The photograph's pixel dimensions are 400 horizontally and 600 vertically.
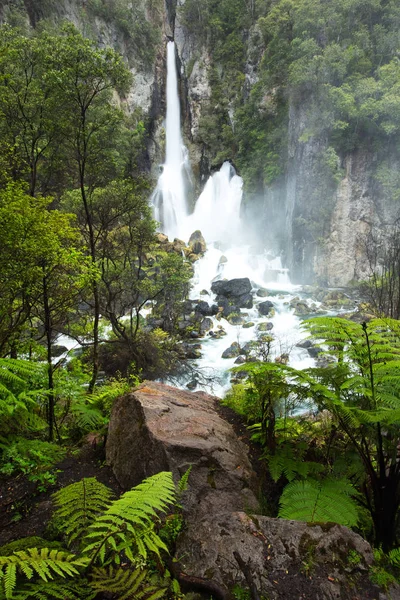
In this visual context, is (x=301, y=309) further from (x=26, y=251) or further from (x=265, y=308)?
(x=26, y=251)

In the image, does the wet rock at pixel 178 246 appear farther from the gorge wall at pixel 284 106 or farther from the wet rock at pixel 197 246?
the gorge wall at pixel 284 106

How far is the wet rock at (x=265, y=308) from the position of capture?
21.4 metres

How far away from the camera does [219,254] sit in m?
31.0

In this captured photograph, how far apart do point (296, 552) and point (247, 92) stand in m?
43.3

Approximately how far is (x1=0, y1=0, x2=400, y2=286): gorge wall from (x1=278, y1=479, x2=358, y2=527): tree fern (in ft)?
81.0

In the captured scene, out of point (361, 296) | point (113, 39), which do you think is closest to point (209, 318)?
point (361, 296)

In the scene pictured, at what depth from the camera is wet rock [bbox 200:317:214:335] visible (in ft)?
62.5

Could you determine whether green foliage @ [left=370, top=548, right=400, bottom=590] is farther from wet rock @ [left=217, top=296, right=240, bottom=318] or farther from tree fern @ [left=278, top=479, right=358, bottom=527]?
wet rock @ [left=217, top=296, right=240, bottom=318]

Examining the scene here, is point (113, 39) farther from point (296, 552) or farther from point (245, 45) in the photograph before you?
point (296, 552)

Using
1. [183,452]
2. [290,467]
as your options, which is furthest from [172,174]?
[290,467]

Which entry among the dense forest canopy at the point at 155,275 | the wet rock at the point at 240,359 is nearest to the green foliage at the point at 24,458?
the dense forest canopy at the point at 155,275

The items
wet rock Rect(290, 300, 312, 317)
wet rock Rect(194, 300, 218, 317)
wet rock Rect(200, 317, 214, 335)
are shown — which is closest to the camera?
wet rock Rect(200, 317, 214, 335)

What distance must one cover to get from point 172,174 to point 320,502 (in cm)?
4117

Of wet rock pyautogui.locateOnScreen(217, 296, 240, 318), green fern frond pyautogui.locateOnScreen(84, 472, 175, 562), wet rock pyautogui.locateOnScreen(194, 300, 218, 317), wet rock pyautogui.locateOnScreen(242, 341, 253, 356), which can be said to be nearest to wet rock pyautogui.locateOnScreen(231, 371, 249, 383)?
wet rock pyautogui.locateOnScreen(242, 341, 253, 356)
